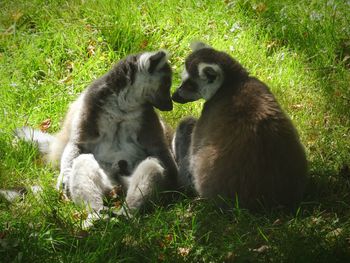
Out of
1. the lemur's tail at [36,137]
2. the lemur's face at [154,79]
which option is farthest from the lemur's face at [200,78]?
the lemur's tail at [36,137]

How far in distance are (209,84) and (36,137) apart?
200cm

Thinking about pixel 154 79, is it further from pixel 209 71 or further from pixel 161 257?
pixel 161 257

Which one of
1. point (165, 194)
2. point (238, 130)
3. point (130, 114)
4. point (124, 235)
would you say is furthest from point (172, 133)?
point (124, 235)

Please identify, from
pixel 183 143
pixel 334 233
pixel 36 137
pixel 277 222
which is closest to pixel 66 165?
pixel 36 137

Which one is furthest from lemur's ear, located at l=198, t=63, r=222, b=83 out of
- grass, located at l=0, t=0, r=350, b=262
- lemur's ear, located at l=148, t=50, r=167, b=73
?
grass, located at l=0, t=0, r=350, b=262

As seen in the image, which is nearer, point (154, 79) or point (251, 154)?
point (251, 154)

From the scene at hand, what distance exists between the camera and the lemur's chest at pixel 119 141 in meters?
5.95

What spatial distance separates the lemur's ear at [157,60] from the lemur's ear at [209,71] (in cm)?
52

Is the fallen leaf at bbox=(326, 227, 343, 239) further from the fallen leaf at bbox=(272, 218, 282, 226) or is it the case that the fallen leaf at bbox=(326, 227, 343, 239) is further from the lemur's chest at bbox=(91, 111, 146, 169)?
the lemur's chest at bbox=(91, 111, 146, 169)

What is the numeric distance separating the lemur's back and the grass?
6.8 inches

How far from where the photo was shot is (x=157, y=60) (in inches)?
232

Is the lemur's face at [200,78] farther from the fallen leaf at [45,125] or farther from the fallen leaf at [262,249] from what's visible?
the fallen leaf at [45,125]

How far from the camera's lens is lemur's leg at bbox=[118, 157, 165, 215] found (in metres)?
5.31

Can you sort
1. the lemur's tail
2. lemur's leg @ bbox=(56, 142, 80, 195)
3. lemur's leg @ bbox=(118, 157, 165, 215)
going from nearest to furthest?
lemur's leg @ bbox=(118, 157, 165, 215)
lemur's leg @ bbox=(56, 142, 80, 195)
the lemur's tail
